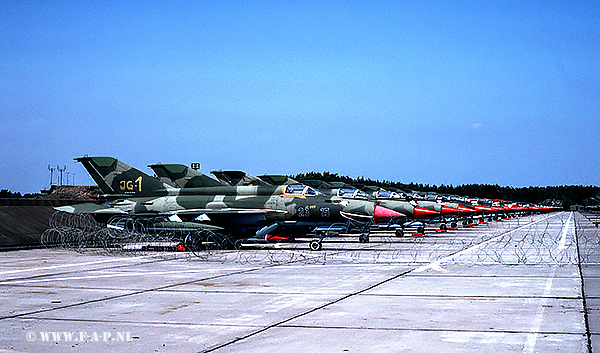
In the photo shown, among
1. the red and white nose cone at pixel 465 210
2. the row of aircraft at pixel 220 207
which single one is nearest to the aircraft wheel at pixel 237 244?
the row of aircraft at pixel 220 207

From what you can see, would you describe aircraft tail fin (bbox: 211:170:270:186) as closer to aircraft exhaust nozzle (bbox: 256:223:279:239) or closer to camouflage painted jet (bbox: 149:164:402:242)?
camouflage painted jet (bbox: 149:164:402:242)

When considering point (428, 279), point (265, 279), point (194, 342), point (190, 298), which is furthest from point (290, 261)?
point (194, 342)

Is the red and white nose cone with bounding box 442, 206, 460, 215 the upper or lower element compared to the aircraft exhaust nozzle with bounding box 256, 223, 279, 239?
upper

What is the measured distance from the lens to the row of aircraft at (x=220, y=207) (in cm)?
2162

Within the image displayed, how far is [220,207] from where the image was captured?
22.7 m

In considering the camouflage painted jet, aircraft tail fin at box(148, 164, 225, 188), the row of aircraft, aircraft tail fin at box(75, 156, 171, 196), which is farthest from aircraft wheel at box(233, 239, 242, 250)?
aircraft tail fin at box(75, 156, 171, 196)

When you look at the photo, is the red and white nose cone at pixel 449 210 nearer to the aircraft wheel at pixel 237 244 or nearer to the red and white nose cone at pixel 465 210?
the red and white nose cone at pixel 465 210

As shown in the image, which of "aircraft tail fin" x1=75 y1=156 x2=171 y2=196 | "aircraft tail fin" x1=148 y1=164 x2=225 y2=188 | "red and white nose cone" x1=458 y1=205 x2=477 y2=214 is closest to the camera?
"aircraft tail fin" x1=75 y1=156 x2=171 y2=196

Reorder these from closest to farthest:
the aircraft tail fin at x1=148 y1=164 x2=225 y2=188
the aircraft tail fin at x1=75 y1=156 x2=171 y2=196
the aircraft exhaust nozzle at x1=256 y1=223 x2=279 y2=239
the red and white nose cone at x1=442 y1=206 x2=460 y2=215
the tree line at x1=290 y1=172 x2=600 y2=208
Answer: the aircraft exhaust nozzle at x1=256 y1=223 x2=279 y2=239 → the aircraft tail fin at x1=75 y1=156 x2=171 y2=196 → the aircraft tail fin at x1=148 y1=164 x2=225 y2=188 → the red and white nose cone at x1=442 y1=206 x2=460 y2=215 → the tree line at x1=290 y1=172 x2=600 y2=208

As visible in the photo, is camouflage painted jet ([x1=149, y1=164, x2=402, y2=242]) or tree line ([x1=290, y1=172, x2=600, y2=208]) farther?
tree line ([x1=290, y1=172, x2=600, y2=208])

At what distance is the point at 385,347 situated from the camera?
6543mm

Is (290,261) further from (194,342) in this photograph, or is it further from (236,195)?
(194,342)

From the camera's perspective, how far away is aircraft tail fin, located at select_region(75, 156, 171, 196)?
2467cm

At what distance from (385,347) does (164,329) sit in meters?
2.80
